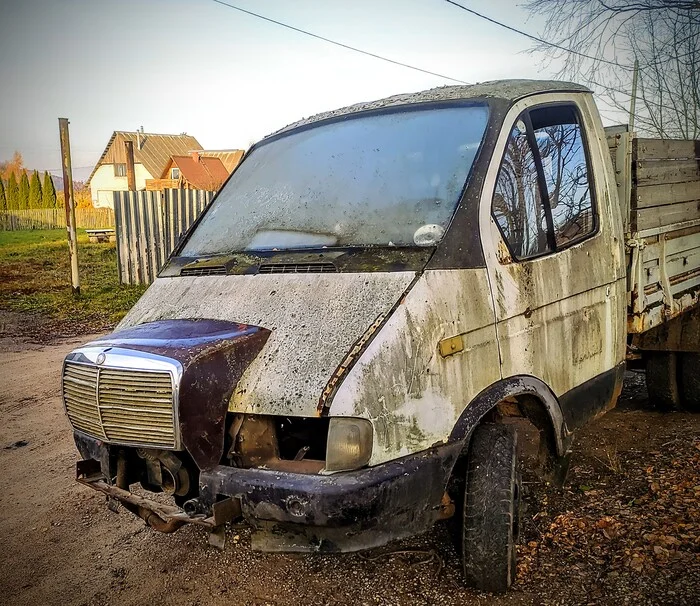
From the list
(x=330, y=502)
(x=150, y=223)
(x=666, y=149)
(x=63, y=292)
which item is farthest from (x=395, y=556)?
(x=63, y=292)

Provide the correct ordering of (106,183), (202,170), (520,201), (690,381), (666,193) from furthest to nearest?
(106,183) → (202,170) → (690,381) → (666,193) → (520,201)

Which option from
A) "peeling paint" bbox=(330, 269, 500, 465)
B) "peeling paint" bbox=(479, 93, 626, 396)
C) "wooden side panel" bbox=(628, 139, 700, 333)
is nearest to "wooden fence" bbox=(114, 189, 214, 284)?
"wooden side panel" bbox=(628, 139, 700, 333)

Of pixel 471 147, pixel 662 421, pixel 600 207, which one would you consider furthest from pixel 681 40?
pixel 471 147

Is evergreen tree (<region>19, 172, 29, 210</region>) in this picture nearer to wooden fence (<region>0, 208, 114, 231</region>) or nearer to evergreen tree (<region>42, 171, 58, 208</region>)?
evergreen tree (<region>42, 171, 58, 208</region>)

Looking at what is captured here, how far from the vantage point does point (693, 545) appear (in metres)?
3.19

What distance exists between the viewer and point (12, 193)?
2158 inches

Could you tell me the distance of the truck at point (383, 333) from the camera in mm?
2475

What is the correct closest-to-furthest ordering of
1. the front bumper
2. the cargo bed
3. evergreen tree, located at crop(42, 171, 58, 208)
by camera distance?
1. the front bumper
2. the cargo bed
3. evergreen tree, located at crop(42, 171, 58, 208)

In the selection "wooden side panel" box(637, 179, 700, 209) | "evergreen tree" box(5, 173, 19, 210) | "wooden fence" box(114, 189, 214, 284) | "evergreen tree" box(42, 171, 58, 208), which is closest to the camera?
"wooden side panel" box(637, 179, 700, 209)

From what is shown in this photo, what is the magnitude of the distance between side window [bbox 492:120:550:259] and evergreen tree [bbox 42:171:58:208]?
192 ft

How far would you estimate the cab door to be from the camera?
305 cm

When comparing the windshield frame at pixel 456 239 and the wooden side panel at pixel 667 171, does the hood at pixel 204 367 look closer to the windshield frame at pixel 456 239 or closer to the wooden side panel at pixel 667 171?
the windshield frame at pixel 456 239

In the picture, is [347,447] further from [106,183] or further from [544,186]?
[106,183]

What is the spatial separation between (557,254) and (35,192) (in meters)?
60.3
